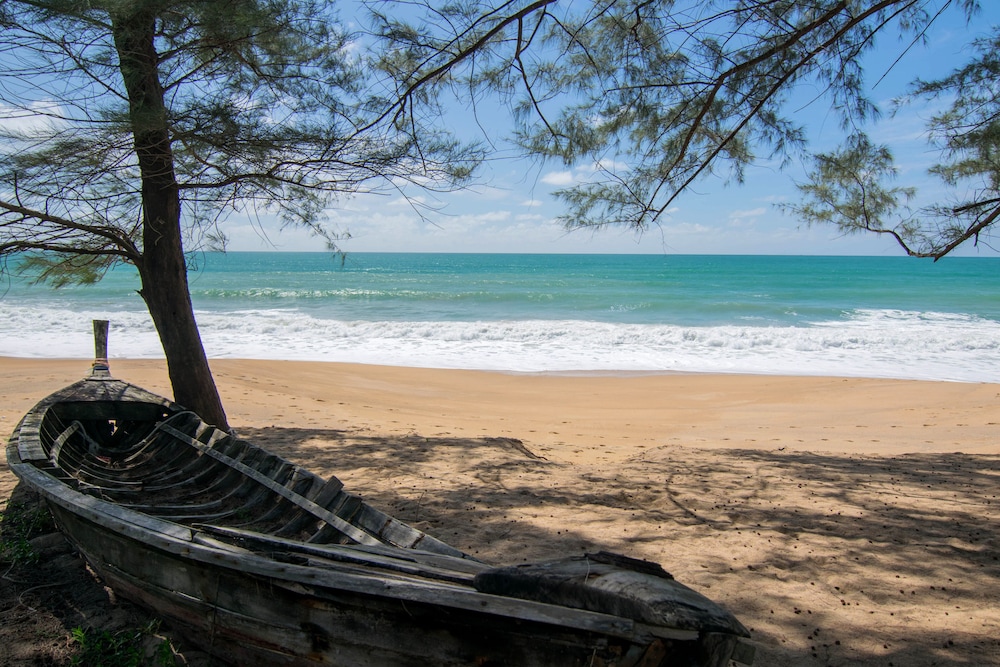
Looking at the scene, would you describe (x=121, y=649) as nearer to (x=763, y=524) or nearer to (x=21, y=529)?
(x=21, y=529)

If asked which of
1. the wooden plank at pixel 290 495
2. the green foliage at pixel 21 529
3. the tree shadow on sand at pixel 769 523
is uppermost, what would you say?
the wooden plank at pixel 290 495

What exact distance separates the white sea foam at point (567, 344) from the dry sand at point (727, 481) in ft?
7.95

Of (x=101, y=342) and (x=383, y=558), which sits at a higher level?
(x=101, y=342)

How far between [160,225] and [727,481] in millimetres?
4834

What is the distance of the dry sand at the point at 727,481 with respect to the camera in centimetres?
281

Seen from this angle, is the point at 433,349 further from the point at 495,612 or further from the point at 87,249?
the point at 495,612

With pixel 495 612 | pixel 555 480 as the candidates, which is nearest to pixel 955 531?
pixel 555 480

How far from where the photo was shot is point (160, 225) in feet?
16.6

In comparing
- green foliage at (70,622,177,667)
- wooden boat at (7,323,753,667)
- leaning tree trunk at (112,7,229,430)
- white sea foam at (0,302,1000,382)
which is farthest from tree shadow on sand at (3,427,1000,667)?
white sea foam at (0,302,1000,382)

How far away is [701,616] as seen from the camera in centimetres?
159

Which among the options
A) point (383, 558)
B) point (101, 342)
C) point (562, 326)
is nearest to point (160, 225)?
point (101, 342)

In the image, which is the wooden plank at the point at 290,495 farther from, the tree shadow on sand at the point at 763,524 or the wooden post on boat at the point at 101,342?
the wooden post on boat at the point at 101,342

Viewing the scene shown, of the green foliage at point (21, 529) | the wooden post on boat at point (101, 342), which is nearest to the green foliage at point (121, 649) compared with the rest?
the green foliage at point (21, 529)

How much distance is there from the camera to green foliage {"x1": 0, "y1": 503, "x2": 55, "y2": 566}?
3.13 m
